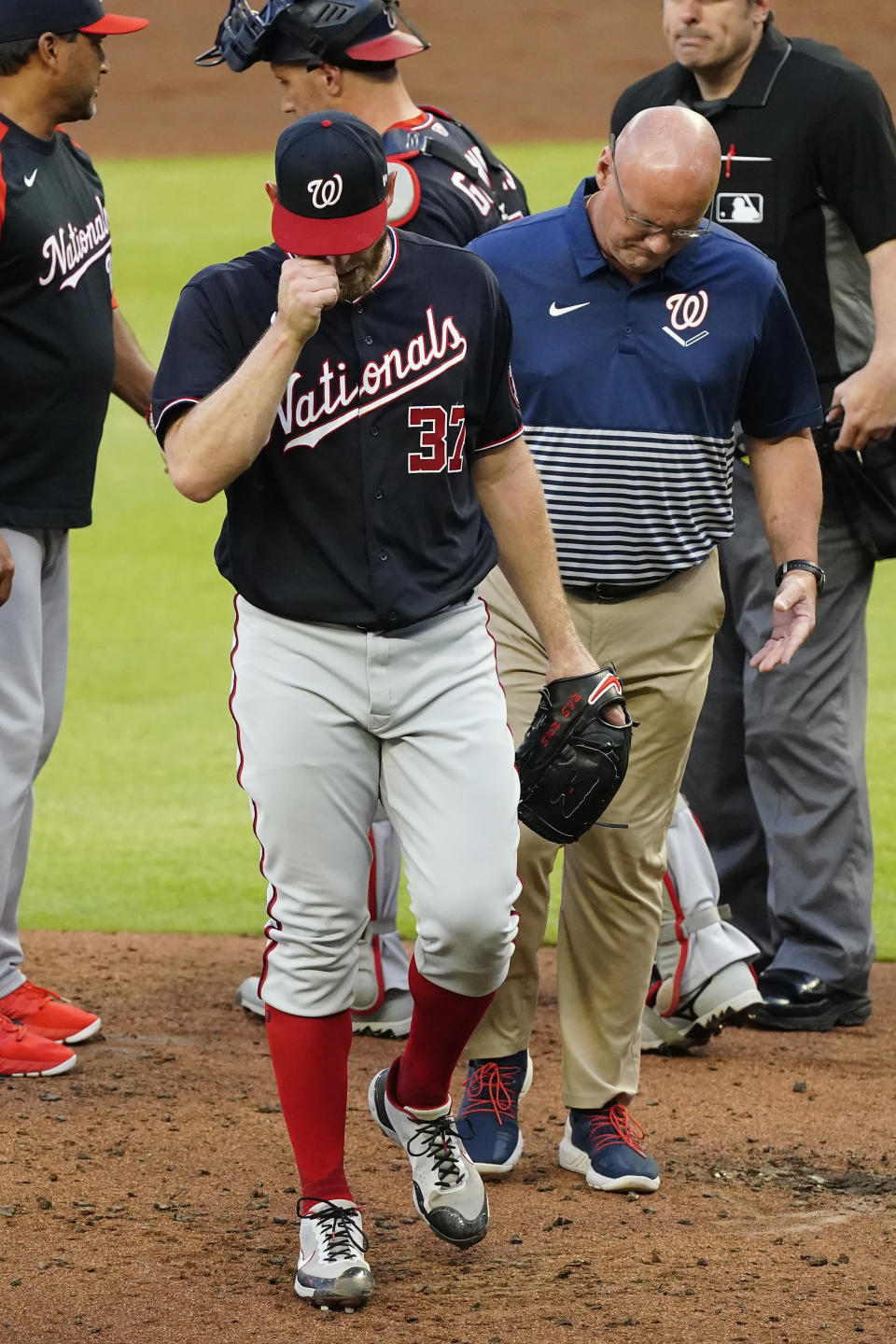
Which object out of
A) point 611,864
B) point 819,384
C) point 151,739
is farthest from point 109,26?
point 151,739

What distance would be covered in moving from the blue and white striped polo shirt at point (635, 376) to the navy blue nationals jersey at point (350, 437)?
55cm

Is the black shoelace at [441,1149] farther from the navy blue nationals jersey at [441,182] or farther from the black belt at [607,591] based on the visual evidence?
the navy blue nationals jersey at [441,182]

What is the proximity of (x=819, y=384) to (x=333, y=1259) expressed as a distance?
9.51ft

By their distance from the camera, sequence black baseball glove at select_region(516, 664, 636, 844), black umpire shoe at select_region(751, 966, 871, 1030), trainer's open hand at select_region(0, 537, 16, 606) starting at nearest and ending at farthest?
black baseball glove at select_region(516, 664, 636, 844) → trainer's open hand at select_region(0, 537, 16, 606) → black umpire shoe at select_region(751, 966, 871, 1030)

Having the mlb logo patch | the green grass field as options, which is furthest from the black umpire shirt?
the green grass field

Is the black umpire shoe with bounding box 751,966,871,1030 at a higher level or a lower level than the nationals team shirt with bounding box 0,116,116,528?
lower

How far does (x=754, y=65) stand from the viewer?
4926 mm

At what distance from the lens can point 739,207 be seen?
4.88 m

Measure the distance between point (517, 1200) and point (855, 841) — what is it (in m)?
1.82

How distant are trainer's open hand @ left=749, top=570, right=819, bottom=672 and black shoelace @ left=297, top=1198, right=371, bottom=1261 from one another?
1.32 metres

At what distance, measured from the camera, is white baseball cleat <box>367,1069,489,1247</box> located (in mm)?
3248

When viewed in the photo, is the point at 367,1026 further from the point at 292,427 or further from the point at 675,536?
the point at 292,427

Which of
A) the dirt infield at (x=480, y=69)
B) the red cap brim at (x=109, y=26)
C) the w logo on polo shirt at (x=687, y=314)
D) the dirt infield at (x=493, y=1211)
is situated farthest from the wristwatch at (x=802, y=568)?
the dirt infield at (x=480, y=69)

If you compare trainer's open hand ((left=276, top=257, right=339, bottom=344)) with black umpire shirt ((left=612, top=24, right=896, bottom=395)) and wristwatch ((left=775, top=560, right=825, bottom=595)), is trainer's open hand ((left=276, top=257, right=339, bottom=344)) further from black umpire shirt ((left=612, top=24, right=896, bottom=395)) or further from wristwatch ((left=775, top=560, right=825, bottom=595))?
black umpire shirt ((left=612, top=24, right=896, bottom=395))
